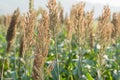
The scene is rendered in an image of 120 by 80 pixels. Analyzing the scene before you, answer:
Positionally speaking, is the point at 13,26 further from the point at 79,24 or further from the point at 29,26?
the point at 29,26

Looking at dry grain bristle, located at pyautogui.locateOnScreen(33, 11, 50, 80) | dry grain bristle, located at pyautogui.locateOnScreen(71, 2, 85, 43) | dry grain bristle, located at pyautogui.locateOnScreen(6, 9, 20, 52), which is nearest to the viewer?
dry grain bristle, located at pyautogui.locateOnScreen(33, 11, 50, 80)

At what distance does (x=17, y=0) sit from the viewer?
124562mm

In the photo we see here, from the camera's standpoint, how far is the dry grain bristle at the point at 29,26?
114 inches

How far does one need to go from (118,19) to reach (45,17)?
11.5ft

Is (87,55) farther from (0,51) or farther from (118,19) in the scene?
(0,51)

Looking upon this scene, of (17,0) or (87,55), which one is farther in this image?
(17,0)

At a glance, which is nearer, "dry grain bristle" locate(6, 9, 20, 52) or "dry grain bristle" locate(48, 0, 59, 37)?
"dry grain bristle" locate(48, 0, 59, 37)

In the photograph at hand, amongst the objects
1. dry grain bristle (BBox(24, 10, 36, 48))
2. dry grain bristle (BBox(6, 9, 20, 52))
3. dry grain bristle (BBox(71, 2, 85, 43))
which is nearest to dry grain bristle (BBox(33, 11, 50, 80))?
dry grain bristle (BBox(24, 10, 36, 48))

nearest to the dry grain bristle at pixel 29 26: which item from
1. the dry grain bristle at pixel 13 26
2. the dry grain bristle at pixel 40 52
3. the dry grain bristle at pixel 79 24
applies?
the dry grain bristle at pixel 40 52

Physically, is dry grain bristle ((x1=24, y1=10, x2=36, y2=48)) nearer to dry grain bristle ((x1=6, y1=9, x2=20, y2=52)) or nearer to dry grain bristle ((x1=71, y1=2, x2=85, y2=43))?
dry grain bristle ((x1=71, y1=2, x2=85, y2=43))

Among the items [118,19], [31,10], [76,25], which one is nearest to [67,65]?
[118,19]

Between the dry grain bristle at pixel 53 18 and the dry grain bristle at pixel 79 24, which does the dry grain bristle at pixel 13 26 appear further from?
the dry grain bristle at pixel 53 18

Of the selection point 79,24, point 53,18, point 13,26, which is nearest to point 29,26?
point 53,18

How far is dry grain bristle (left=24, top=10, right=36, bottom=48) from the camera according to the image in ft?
9.50
